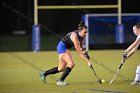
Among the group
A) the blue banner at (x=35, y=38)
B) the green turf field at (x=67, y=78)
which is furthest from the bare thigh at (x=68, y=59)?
the blue banner at (x=35, y=38)

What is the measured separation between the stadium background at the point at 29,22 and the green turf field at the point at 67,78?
219cm

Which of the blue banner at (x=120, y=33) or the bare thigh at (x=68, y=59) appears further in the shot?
the blue banner at (x=120, y=33)

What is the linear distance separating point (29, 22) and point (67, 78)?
30.9 feet

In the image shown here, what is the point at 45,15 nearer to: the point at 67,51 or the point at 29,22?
the point at 29,22

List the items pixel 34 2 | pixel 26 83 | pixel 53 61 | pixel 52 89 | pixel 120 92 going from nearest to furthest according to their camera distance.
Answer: pixel 120 92 < pixel 52 89 < pixel 26 83 < pixel 53 61 < pixel 34 2

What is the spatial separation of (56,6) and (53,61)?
4406 millimetres

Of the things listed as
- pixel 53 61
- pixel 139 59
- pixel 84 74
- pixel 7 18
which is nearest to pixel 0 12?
pixel 7 18

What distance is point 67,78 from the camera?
12586 millimetres

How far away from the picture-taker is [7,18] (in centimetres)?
2266

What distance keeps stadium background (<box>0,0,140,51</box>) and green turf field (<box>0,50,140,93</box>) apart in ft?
7.20

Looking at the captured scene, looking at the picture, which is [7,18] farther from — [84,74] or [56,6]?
[84,74]

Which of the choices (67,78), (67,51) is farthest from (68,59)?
(67,78)

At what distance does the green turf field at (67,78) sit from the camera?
34.5 feet

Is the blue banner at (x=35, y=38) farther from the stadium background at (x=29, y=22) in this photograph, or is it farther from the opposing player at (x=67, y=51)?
the opposing player at (x=67, y=51)
